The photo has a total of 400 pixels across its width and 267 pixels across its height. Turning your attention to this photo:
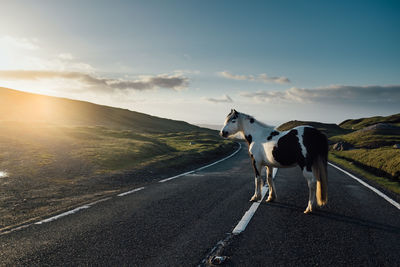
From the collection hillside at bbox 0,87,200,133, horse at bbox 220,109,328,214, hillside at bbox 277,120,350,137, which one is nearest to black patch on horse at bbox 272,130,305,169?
horse at bbox 220,109,328,214

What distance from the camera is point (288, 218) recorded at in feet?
20.9

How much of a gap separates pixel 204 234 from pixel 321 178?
12.1 ft

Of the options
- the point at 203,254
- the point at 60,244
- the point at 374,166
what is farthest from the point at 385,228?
the point at 374,166

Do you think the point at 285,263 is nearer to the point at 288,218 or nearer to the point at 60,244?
the point at 288,218

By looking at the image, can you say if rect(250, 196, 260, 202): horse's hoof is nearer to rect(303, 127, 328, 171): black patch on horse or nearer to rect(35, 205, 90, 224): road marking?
rect(303, 127, 328, 171): black patch on horse

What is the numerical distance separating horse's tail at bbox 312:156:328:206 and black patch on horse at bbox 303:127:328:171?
0.37 ft

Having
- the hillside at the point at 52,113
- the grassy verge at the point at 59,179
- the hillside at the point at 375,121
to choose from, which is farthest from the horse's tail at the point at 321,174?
the hillside at the point at 375,121

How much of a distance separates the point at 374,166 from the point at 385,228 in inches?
527

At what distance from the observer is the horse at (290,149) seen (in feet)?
22.7

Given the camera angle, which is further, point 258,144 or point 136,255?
point 258,144

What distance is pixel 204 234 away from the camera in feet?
17.0

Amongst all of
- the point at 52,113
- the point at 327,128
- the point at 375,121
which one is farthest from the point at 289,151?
the point at 375,121

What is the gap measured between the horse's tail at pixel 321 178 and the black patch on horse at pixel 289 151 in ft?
1.17

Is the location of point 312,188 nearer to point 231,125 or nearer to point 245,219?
point 245,219
